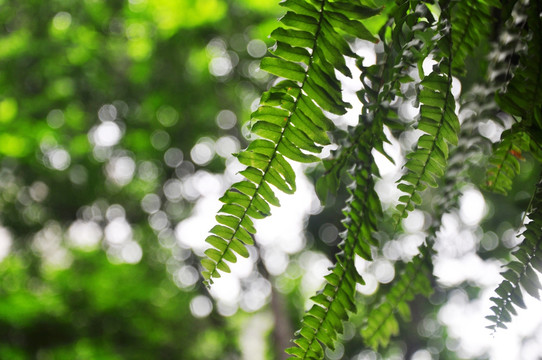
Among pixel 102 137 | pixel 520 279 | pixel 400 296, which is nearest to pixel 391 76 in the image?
pixel 520 279

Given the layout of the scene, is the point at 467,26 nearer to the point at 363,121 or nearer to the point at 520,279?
the point at 363,121

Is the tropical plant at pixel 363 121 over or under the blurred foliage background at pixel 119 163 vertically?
under

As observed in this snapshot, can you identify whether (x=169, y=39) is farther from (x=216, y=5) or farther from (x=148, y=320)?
(x=148, y=320)

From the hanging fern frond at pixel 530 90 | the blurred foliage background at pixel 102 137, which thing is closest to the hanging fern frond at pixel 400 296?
the hanging fern frond at pixel 530 90

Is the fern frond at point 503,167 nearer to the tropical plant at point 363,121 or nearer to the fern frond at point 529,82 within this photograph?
the tropical plant at point 363,121

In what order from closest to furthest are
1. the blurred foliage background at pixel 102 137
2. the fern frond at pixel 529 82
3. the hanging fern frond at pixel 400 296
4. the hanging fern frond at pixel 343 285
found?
1. the fern frond at pixel 529 82
2. the hanging fern frond at pixel 343 285
3. the hanging fern frond at pixel 400 296
4. the blurred foliage background at pixel 102 137

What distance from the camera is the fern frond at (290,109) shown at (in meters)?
0.51

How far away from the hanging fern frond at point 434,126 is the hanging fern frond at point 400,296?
164mm

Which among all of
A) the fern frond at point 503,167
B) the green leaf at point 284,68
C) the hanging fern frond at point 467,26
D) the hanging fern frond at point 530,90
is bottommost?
the green leaf at point 284,68

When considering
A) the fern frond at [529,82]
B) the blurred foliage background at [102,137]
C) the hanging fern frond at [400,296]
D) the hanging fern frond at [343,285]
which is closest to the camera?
the fern frond at [529,82]

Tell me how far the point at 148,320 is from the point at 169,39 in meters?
2.97

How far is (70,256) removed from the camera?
564cm

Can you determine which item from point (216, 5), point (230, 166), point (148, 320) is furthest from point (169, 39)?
point (148, 320)

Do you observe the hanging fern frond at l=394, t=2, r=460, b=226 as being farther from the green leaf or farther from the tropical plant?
the green leaf
